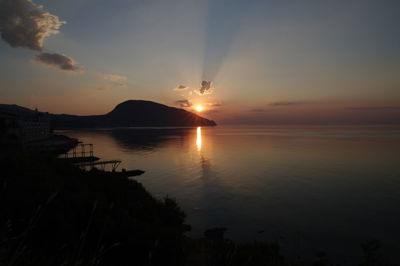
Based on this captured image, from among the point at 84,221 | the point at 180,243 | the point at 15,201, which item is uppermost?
the point at 15,201

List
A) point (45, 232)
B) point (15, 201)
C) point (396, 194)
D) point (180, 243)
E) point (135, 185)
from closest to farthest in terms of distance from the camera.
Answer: point (45, 232) → point (15, 201) → point (180, 243) → point (135, 185) → point (396, 194)

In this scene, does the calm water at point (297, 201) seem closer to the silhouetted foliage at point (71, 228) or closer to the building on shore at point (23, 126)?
the silhouetted foliage at point (71, 228)

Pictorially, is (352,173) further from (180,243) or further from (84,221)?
(84,221)

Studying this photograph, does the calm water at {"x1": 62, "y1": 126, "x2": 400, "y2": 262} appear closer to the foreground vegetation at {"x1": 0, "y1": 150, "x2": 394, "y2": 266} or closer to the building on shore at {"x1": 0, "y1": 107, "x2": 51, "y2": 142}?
the foreground vegetation at {"x1": 0, "y1": 150, "x2": 394, "y2": 266}

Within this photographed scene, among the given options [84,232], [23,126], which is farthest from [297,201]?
[23,126]

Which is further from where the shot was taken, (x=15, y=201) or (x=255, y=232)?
(x=255, y=232)

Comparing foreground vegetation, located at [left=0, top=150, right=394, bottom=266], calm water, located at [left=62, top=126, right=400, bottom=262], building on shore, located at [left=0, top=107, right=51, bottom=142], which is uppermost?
building on shore, located at [left=0, top=107, right=51, bottom=142]

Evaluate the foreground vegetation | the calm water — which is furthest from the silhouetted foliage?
the calm water

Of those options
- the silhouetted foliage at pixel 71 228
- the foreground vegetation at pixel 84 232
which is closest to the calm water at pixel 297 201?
the foreground vegetation at pixel 84 232

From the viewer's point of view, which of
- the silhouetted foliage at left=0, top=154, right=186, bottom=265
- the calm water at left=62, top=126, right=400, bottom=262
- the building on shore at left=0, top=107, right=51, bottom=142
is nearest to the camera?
the silhouetted foliage at left=0, top=154, right=186, bottom=265

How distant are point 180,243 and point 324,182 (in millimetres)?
37462

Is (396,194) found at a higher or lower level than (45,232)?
lower

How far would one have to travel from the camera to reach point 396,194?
32000 mm

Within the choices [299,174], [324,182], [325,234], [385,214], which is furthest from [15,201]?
[299,174]
